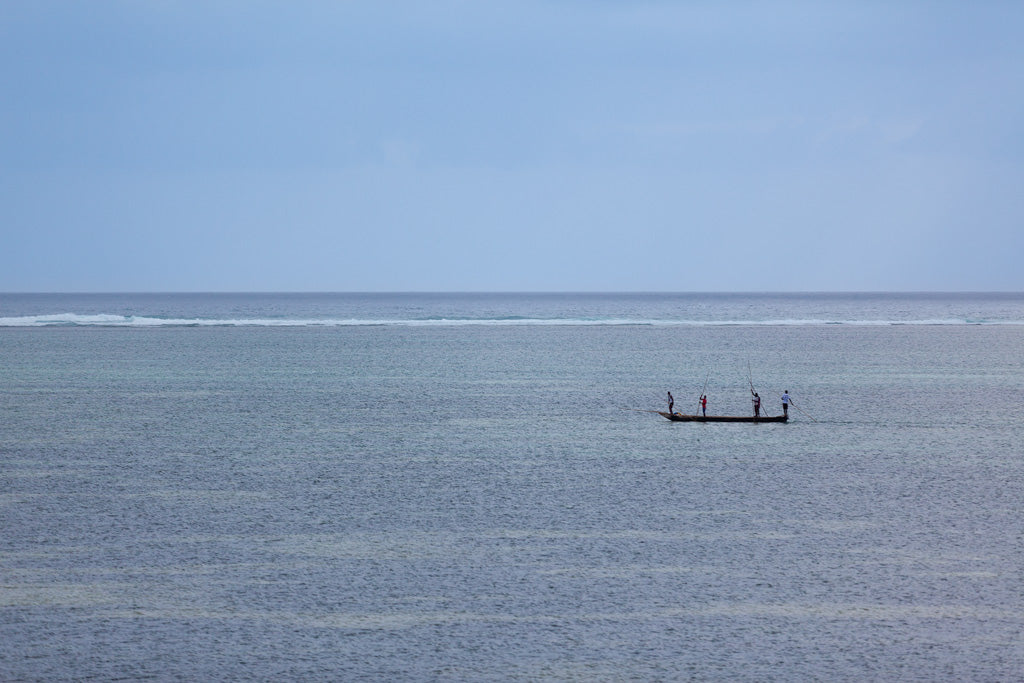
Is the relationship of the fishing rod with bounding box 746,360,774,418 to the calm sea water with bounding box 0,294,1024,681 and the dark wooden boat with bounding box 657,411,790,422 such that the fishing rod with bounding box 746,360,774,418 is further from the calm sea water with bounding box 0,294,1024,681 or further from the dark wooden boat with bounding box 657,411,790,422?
the dark wooden boat with bounding box 657,411,790,422

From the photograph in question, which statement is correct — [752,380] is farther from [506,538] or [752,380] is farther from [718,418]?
[506,538]

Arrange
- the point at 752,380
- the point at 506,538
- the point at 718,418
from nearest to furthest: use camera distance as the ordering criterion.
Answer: the point at 506,538, the point at 718,418, the point at 752,380

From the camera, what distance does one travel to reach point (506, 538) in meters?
11.5

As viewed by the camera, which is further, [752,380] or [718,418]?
[752,380]

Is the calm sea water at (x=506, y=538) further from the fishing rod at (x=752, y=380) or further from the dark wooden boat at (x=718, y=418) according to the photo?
the fishing rod at (x=752, y=380)

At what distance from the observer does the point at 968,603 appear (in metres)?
8.98

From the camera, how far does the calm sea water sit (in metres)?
7.88

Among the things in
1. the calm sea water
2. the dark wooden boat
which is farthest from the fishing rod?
the dark wooden boat

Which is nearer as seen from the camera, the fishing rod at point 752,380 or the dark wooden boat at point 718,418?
the dark wooden boat at point 718,418

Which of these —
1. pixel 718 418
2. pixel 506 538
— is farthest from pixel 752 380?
pixel 506 538

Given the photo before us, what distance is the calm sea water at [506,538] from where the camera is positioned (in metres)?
7.88

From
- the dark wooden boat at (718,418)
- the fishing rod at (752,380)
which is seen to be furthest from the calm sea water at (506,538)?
the fishing rod at (752,380)

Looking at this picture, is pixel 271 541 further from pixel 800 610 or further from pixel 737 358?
pixel 737 358

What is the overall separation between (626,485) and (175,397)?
18.0 m
